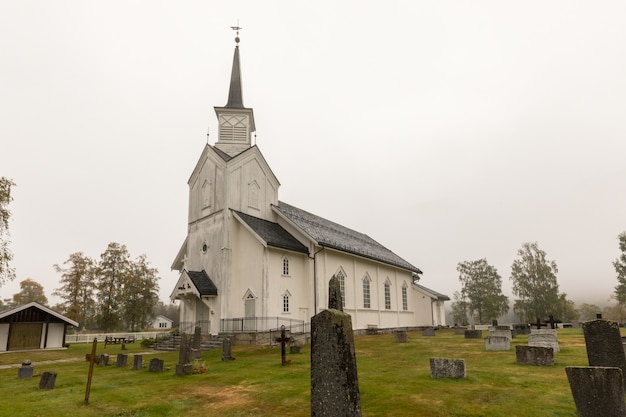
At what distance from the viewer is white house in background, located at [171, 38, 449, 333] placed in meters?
24.1

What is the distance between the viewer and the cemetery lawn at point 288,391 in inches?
308

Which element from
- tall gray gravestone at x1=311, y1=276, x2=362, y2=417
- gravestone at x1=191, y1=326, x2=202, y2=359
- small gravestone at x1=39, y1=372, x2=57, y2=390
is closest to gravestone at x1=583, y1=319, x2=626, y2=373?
tall gray gravestone at x1=311, y1=276, x2=362, y2=417

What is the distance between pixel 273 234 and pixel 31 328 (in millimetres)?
21223

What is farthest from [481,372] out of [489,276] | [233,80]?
[489,276]

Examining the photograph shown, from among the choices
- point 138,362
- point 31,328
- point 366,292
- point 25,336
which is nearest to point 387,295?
point 366,292

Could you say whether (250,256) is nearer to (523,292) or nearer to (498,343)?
(498,343)

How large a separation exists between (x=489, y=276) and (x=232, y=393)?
6640 centimetres

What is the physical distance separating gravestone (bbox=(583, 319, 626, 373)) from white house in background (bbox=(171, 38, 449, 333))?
682 inches

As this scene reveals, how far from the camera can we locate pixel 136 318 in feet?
156

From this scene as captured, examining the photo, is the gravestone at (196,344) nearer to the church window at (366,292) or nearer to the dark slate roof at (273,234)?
the dark slate roof at (273,234)

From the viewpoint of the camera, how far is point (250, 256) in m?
24.8

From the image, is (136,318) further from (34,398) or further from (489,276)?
(489,276)

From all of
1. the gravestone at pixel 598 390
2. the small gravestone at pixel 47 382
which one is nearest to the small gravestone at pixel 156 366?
the small gravestone at pixel 47 382

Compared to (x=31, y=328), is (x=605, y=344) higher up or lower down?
higher up
